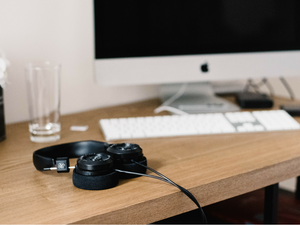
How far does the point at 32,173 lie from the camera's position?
568mm

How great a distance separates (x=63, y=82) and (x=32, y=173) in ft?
1.60

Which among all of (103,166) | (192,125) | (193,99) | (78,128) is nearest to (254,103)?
(193,99)

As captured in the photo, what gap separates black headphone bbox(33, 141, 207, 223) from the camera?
49 centimetres

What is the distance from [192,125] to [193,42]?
29 centimetres

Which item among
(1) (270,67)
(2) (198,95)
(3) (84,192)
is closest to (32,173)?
(3) (84,192)

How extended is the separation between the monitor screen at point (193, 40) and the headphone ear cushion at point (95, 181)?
0.45 m

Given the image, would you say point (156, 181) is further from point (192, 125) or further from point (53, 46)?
point (53, 46)

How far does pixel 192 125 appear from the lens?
0.80 m

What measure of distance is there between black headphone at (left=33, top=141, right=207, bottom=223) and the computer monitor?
1.20ft

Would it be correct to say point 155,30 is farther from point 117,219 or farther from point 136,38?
point 117,219

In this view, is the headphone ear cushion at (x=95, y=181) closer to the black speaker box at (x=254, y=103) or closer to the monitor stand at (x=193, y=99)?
the monitor stand at (x=193, y=99)

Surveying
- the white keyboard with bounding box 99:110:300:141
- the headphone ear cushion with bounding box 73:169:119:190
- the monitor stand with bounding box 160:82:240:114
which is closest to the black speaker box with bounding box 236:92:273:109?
the monitor stand with bounding box 160:82:240:114

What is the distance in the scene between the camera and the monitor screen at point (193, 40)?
89cm

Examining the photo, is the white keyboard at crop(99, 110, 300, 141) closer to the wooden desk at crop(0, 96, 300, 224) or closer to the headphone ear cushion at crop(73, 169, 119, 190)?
the wooden desk at crop(0, 96, 300, 224)
